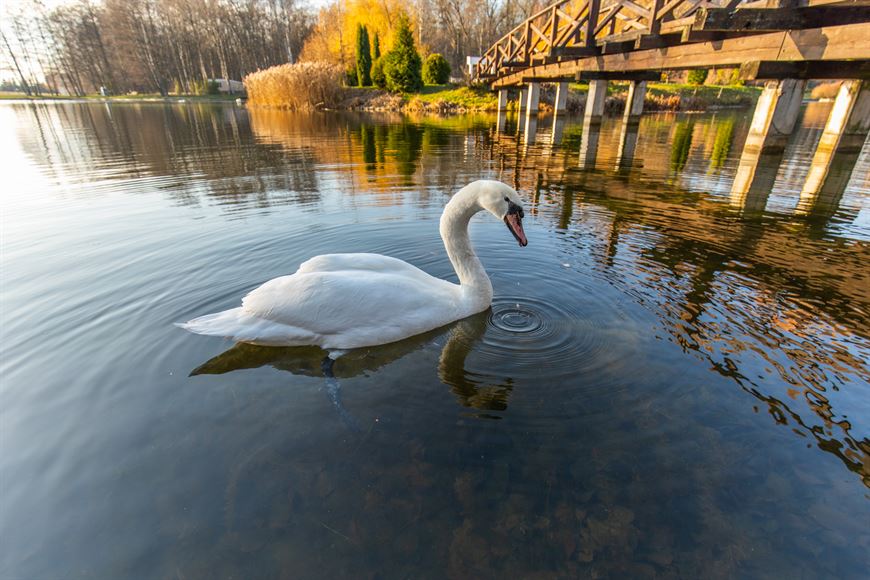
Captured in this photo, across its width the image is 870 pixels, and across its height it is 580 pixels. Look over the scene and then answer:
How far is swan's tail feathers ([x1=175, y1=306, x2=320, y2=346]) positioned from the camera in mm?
4004

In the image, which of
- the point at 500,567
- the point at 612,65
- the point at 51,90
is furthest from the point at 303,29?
the point at 500,567

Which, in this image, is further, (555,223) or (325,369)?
(555,223)

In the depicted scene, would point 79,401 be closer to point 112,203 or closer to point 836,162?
point 112,203

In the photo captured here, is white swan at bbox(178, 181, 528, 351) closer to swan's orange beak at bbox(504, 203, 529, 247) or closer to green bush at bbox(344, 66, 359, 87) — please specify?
swan's orange beak at bbox(504, 203, 529, 247)

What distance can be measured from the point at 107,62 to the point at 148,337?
102 metres

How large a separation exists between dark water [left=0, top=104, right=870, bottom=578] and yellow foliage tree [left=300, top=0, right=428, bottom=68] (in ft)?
214

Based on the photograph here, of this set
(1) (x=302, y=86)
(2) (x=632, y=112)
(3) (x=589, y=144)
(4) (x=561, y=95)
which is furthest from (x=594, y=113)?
(1) (x=302, y=86)

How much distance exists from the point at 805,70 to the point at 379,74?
51283 mm

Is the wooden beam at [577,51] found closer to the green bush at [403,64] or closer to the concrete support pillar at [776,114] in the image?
the concrete support pillar at [776,114]

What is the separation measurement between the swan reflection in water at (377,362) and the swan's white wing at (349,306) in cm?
13

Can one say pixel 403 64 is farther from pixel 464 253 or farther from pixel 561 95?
pixel 464 253

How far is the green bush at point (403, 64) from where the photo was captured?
47.8 meters

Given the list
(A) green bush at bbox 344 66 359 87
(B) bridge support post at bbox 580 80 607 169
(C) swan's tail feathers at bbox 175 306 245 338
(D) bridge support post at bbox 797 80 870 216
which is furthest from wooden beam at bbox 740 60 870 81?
(A) green bush at bbox 344 66 359 87

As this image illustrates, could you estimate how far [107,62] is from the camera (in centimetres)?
7650
